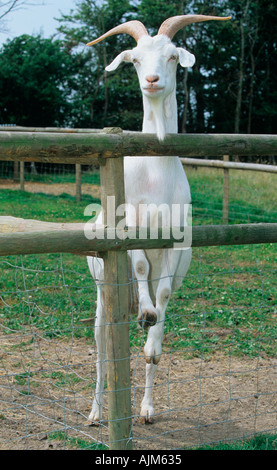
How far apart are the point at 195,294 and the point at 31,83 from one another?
541 inches

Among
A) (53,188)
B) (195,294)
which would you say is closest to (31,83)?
(53,188)

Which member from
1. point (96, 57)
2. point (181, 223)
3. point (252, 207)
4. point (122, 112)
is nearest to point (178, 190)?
point (181, 223)

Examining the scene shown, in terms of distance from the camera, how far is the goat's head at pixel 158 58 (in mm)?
3436

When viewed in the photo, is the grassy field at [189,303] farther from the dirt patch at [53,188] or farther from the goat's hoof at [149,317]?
the dirt patch at [53,188]

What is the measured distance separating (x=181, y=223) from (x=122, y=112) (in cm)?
2051

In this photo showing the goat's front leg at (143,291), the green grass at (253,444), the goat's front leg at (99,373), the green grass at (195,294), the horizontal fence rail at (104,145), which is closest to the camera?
Result: the horizontal fence rail at (104,145)

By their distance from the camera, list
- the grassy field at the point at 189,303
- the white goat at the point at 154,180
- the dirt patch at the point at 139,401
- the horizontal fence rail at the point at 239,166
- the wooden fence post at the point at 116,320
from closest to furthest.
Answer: the wooden fence post at the point at 116,320 < the dirt patch at the point at 139,401 < the white goat at the point at 154,180 < the grassy field at the point at 189,303 < the horizontal fence rail at the point at 239,166

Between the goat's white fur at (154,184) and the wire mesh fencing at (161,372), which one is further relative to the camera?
the goat's white fur at (154,184)

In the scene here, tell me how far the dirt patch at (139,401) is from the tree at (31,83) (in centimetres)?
1476

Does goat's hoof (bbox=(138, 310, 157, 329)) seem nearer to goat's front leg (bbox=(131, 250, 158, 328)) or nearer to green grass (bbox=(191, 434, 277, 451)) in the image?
goat's front leg (bbox=(131, 250, 158, 328))

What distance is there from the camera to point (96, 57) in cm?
2433

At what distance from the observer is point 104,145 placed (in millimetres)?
2553

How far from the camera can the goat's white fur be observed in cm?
351

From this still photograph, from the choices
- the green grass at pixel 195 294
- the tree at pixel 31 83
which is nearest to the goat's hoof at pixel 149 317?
the green grass at pixel 195 294
